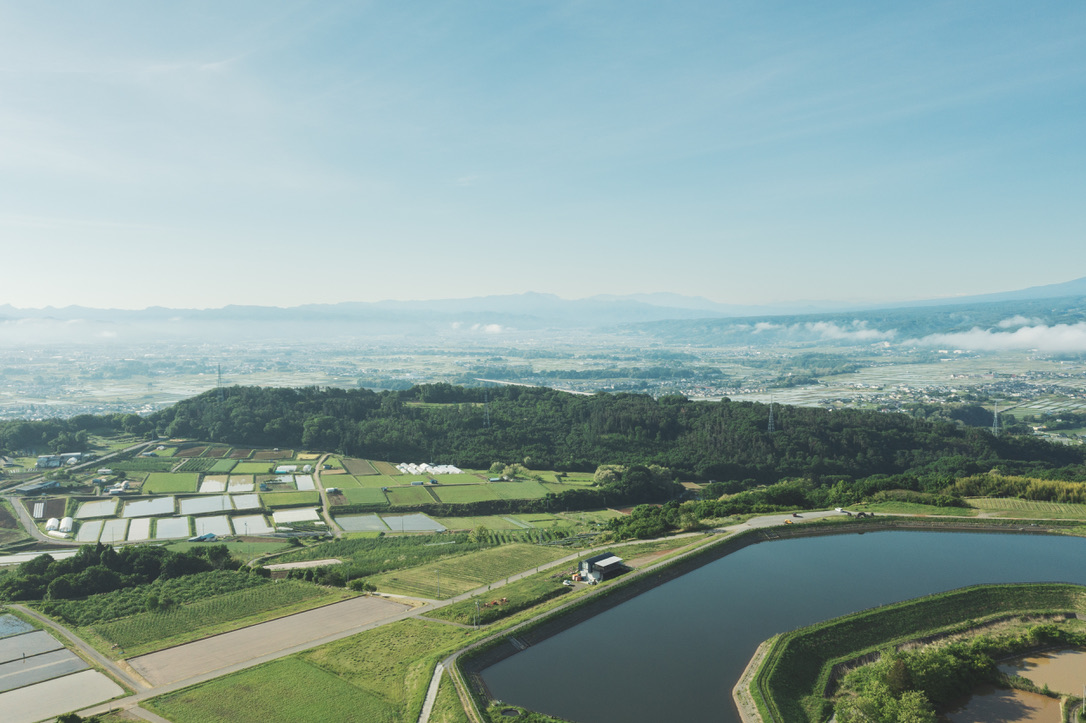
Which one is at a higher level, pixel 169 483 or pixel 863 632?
pixel 863 632

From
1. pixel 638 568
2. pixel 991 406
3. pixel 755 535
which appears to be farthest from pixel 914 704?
pixel 991 406

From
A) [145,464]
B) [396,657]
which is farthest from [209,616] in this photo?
[145,464]

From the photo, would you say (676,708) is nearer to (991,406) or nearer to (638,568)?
(638,568)

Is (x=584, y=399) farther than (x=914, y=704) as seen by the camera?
Yes

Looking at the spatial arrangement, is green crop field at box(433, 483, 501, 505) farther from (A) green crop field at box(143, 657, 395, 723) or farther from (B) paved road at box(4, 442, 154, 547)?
(A) green crop field at box(143, 657, 395, 723)

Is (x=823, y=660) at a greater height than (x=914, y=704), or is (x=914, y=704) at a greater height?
A: (x=914, y=704)

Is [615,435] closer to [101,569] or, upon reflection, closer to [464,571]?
[464,571]

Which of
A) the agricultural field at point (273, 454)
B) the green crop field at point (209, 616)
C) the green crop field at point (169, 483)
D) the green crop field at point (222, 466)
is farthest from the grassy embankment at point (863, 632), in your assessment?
the agricultural field at point (273, 454)
